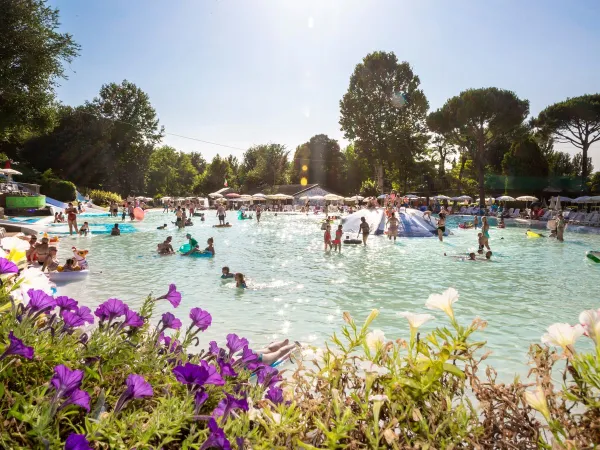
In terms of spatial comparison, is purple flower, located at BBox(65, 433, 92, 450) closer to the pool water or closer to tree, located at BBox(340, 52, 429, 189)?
the pool water

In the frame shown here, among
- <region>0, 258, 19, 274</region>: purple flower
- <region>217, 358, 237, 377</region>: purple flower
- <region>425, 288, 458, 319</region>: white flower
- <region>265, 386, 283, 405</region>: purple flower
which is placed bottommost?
<region>265, 386, 283, 405</region>: purple flower

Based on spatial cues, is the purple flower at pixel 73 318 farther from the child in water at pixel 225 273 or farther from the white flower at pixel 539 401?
the child in water at pixel 225 273

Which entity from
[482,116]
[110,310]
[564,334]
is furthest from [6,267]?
[482,116]

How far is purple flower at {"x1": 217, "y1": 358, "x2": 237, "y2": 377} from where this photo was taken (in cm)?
173

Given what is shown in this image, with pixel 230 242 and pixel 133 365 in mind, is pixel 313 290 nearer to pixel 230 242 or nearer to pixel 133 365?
pixel 133 365

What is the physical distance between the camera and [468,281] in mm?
14281

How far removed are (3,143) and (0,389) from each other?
7363cm

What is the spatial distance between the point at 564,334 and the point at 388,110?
62.6 metres

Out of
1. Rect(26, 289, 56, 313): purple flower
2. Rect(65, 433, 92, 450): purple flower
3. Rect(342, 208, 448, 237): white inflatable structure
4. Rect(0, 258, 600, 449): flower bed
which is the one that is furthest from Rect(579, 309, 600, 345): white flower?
Rect(342, 208, 448, 237): white inflatable structure

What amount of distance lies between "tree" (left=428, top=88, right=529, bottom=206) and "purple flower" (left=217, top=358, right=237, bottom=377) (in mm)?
56172

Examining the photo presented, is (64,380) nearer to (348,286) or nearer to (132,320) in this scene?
(132,320)

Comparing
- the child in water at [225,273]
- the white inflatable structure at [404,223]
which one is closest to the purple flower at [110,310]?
the child in water at [225,273]

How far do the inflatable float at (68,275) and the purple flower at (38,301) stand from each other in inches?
461

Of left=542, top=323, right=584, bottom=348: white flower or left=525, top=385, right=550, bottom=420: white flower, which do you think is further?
left=542, top=323, right=584, bottom=348: white flower
